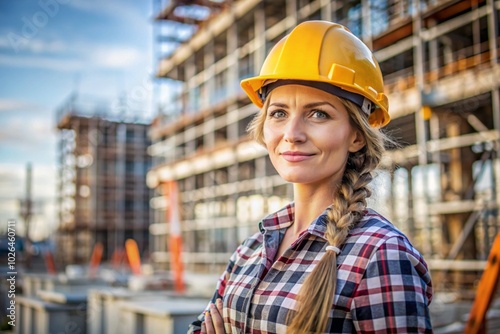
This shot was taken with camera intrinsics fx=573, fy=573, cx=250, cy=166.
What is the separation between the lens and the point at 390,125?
631 inches

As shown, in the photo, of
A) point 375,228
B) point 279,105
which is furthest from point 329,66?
point 375,228

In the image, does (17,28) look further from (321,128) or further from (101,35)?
(321,128)

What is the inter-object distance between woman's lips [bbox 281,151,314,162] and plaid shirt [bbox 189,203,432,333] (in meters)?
0.21

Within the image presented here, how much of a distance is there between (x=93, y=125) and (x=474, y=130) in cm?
3923

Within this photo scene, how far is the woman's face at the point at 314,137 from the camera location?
193 cm

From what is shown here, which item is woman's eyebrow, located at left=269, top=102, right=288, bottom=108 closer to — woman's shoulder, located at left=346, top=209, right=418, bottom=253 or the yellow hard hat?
the yellow hard hat

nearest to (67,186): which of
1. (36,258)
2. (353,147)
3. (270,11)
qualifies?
(36,258)

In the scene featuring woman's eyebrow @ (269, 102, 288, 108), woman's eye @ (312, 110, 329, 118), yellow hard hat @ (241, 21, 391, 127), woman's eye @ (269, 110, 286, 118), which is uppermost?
yellow hard hat @ (241, 21, 391, 127)

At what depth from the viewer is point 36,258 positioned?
38.8 meters

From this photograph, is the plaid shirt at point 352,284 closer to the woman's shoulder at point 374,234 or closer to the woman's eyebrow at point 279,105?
the woman's shoulder at point 374,234

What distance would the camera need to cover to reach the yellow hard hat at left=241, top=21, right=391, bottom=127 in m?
1.95

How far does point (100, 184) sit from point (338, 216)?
50228 millimetres

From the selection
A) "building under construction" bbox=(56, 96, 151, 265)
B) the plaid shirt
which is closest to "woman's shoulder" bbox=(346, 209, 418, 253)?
the plaid shirt

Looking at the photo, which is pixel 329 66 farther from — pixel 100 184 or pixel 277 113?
pixel 100 184
